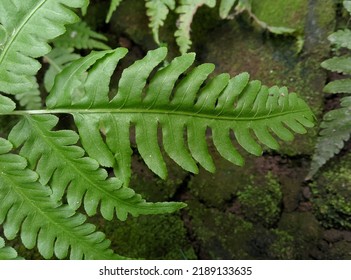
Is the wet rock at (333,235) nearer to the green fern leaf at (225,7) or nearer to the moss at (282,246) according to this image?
the moss at (282,246)

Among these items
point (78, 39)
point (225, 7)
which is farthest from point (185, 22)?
point (78, 39)

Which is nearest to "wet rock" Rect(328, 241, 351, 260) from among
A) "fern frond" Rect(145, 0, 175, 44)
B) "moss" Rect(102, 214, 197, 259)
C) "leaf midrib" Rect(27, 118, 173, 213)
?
"moss" Rect(102, 214, 197, 259)

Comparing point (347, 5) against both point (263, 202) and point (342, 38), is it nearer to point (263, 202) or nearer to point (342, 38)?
point (342, 38)

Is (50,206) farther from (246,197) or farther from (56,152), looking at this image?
(246,197)

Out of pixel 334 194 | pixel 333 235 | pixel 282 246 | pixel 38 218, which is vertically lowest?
pixel 282 246

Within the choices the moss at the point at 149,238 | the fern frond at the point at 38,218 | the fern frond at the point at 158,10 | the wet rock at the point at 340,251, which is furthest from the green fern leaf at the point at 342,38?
the fern frond at the point at 38,218

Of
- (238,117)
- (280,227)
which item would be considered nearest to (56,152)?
(238,117)
